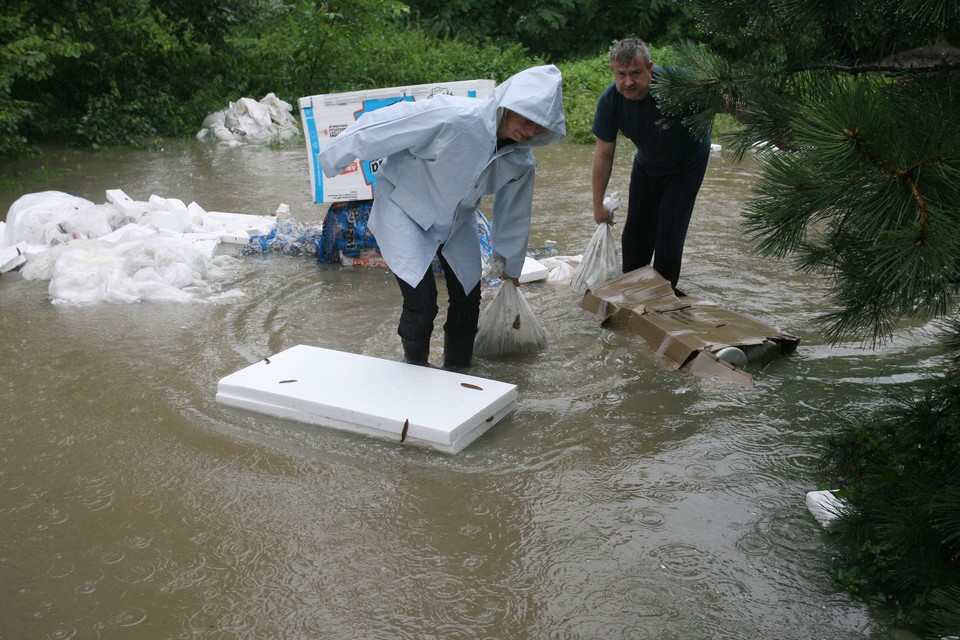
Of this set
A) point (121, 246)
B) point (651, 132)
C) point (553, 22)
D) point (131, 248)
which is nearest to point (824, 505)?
point (651, 132)

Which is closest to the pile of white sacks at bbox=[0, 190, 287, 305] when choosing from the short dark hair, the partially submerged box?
the partially submerged box

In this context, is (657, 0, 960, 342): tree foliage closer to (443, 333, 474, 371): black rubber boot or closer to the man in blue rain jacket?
the man in blue rain jacket

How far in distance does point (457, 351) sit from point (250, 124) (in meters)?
8.67

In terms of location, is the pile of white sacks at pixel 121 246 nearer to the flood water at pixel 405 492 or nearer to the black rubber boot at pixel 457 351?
the flood water at pixel 405 492

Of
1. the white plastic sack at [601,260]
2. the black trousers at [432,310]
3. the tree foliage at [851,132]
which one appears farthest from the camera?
the white plastic sack at [601,260]

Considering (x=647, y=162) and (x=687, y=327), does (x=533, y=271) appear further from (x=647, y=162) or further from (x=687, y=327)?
(x=687, y=327)

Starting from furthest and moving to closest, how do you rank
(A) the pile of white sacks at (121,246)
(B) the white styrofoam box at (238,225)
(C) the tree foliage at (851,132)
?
(B) the white styrofoam box at (238,225), (A) the pile of white sacks at (121,246), (C) the tree foliage at (851,132)

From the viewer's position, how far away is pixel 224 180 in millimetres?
9125

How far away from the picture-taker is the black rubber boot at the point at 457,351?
4344 millimetres

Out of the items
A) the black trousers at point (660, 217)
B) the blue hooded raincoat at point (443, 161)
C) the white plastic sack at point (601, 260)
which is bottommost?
the white plastic sack at point (601, 260)

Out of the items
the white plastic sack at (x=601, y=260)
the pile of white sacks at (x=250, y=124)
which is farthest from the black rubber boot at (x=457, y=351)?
the pile of white sacks at (x=250, y=124)

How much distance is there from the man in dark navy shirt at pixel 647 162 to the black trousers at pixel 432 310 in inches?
54.1

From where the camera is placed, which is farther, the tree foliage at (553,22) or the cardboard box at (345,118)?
the tree foliage at (553,22)

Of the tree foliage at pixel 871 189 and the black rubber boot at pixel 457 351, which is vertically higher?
the tree foliage at pixel 871 189
